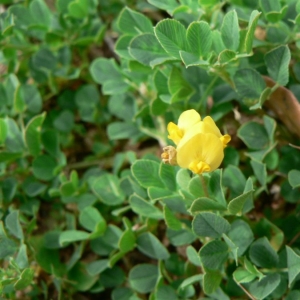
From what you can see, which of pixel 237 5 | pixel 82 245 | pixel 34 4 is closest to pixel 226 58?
pixel 237 5

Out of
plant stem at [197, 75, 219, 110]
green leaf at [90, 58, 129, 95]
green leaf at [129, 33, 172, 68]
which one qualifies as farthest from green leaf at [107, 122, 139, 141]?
green leaf at [129, 33, 172, 68]

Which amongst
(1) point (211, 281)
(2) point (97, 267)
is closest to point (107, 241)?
(2) point (97, 267)

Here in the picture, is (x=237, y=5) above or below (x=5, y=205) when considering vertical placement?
above

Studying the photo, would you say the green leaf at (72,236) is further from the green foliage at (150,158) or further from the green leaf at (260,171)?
the green leaf at (260,171)

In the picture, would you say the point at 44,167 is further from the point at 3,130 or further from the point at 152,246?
the point at 152,246

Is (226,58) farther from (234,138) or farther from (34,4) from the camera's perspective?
(34,4)
